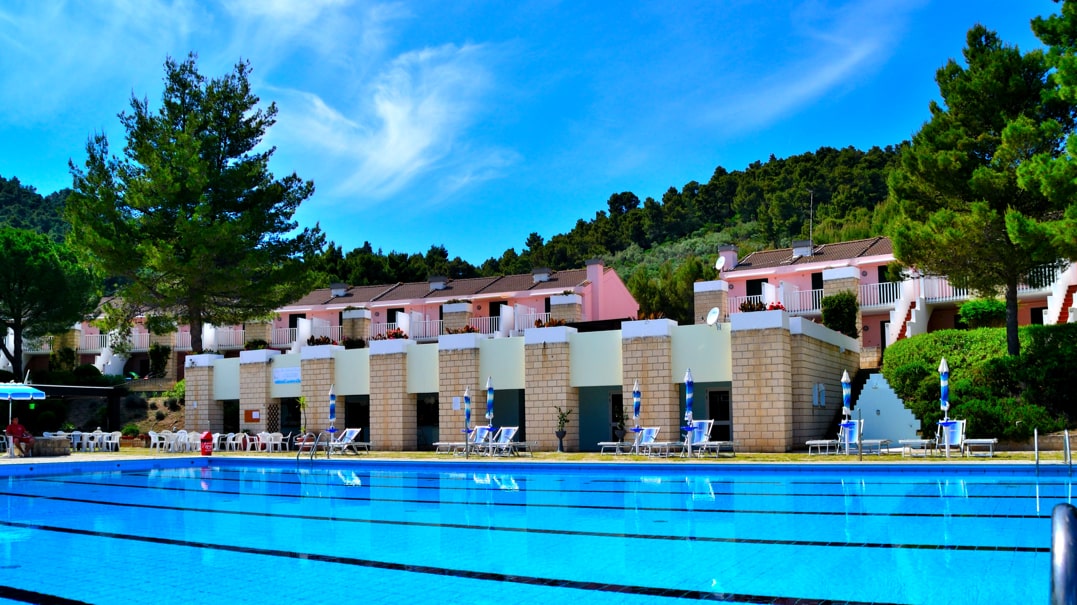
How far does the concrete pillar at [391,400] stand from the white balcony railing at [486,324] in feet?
34.7

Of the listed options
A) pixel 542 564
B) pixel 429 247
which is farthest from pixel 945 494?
pixel 429 247

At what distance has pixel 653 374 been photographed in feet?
71.4

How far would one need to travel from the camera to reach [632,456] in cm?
1953

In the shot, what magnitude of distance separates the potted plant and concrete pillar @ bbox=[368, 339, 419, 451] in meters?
4.82

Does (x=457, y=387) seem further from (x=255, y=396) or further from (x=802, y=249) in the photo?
(x=802, y=249)

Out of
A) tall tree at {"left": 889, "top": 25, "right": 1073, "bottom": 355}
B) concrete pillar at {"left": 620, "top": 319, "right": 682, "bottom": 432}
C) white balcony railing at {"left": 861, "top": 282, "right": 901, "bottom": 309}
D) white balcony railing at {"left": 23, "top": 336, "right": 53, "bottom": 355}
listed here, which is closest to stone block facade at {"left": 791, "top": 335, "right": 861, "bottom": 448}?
concrete pillar at {"left": 620, "top": 319, "right": 682, "bottom": 432}

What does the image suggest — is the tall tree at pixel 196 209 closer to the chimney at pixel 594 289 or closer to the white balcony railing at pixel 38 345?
the chimney at pixel 594 289

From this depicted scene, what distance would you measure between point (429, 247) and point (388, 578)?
66201 millimetres

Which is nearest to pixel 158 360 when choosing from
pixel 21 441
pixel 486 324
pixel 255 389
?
pixel 255 389

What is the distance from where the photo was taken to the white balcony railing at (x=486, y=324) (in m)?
36.2

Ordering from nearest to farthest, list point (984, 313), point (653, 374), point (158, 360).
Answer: point (653, 374)
point (984, 313)
point (158, 360)

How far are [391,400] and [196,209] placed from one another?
10.2m

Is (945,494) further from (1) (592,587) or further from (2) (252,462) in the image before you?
(2) (252,462)

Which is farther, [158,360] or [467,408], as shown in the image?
[158,360]
